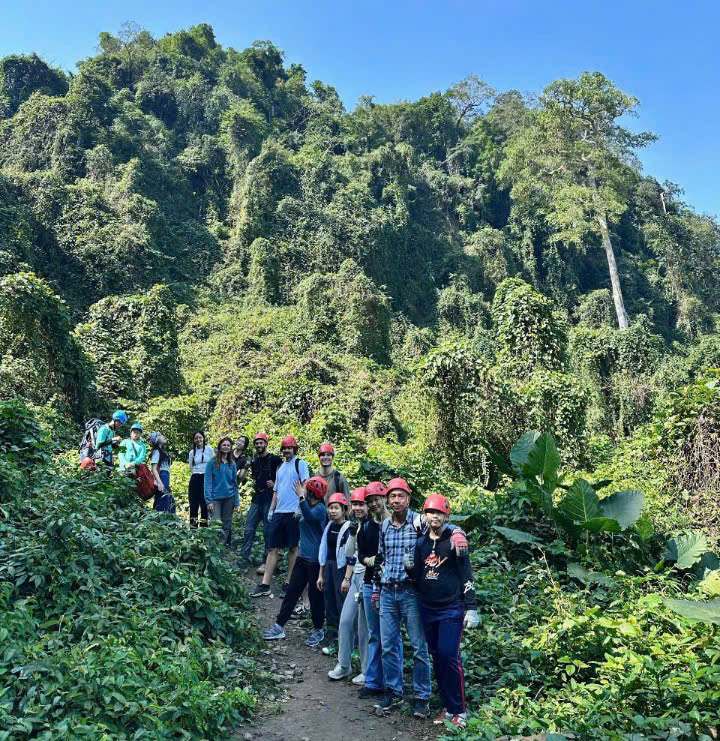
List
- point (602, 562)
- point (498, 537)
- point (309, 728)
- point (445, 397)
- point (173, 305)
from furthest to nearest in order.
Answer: point (173, 305), point (445, 397), point (498, 537), point (602, 562), point (309, 728)

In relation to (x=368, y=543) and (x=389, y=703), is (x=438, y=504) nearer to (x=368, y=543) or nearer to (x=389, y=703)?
(x=368, y=543)

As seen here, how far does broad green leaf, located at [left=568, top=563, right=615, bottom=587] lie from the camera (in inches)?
217

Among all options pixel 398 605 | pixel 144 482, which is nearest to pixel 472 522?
pixel 398 605

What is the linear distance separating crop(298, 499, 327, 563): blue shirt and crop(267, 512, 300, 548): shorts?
2.37 feet

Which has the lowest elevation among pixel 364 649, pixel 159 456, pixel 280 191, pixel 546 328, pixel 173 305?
pixel 364 649

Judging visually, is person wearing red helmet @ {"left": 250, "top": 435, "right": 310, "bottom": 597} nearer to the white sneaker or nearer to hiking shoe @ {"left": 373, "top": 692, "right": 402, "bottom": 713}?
the white sneaker

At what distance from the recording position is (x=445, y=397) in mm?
12469

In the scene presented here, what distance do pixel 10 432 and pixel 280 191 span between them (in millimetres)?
24654

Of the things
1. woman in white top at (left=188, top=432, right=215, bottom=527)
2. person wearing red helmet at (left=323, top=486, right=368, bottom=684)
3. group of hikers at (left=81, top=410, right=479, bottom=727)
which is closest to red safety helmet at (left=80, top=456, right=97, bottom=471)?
woman in white top at (left=188, top=432, right=215, bottom=527)

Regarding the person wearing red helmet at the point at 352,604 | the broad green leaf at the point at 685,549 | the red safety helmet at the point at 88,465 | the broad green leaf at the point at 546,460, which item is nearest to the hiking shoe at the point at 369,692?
the person wearing red helmet at the point at 352,604

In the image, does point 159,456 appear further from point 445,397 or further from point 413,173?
point 413,173

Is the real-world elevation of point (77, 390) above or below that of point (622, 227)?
below

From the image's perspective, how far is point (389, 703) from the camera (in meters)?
4.16

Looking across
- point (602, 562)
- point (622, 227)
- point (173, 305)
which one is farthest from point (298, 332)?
point (622, 227)
